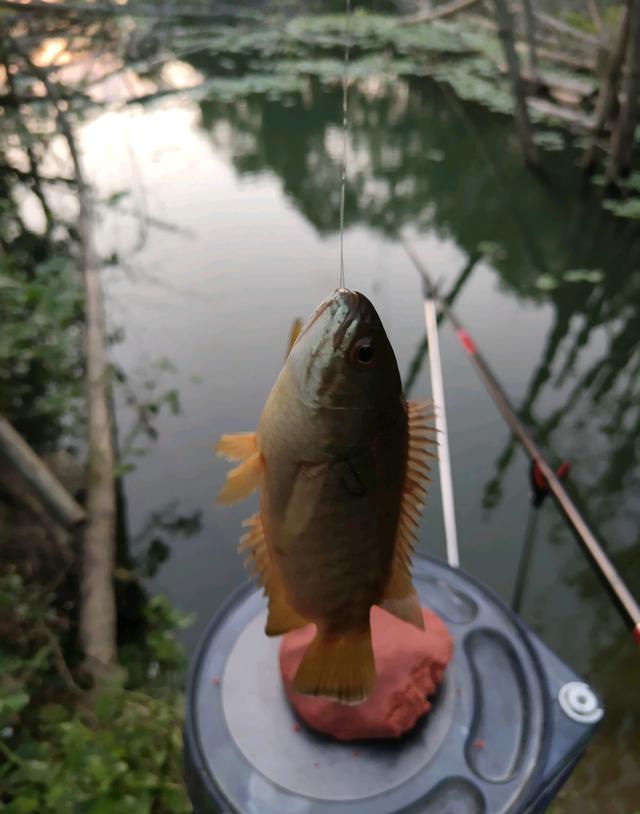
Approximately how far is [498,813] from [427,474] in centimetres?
67

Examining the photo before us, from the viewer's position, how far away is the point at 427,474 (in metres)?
1.00

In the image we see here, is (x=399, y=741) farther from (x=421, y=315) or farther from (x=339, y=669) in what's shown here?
(x=421, y=315)

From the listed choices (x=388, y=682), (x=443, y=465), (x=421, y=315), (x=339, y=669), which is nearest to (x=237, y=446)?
(x=339, y=669)

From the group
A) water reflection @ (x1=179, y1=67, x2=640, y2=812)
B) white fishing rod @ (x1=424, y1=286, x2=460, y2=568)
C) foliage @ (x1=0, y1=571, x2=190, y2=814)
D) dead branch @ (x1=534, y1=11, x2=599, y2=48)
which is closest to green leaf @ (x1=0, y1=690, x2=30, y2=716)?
foliage @ (x1=0, y1=571, x2=190, y2=814)

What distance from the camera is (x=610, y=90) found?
5590 mm

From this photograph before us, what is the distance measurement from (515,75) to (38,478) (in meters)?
5.74

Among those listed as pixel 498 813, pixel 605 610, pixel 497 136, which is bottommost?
pixel 605 610

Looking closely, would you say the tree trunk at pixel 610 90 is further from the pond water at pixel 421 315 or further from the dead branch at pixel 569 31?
the dead branch at pixel 569 31

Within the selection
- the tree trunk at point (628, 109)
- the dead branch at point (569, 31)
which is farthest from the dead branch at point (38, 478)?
the dead branch at point (569, 31)

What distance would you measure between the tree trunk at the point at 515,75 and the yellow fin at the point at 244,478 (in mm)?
5877

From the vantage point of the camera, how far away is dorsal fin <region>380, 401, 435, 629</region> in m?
0.96

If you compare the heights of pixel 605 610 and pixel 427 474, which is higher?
pixel 427 474

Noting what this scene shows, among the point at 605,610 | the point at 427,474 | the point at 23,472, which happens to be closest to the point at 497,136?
the point at 605,610

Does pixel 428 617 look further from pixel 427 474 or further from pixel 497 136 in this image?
pixel 497 136
